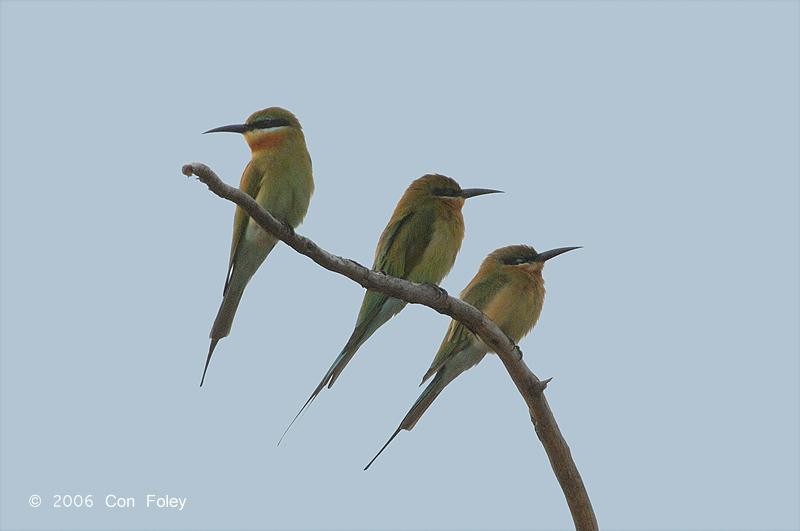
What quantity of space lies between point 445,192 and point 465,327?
63 centimetres

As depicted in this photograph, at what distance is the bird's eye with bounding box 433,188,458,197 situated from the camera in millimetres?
3664

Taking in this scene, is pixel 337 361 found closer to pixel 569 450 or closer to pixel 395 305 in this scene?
pixel 395 305

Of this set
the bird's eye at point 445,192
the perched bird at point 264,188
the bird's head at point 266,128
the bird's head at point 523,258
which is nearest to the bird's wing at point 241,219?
the perched bird at point 264,188

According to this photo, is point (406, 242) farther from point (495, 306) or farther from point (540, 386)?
point (540, 386)

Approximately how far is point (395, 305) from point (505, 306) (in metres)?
0.50

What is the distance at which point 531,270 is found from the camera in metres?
3.76

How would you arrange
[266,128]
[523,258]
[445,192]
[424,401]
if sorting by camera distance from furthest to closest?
[523,258] → [445,192] → [424,401] → [266,128]

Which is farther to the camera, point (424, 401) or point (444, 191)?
point (444, 191)

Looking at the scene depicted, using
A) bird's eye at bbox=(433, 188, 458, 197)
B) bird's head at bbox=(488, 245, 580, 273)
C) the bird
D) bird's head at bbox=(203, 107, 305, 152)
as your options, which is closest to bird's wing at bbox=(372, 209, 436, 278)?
the bird

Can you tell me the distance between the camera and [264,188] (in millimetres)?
3188

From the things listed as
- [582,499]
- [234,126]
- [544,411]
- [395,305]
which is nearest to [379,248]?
[395,305]

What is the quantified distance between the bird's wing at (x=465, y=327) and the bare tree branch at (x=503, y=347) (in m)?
0.39

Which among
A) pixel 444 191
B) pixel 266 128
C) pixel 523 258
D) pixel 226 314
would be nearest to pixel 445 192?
pixel 444 191

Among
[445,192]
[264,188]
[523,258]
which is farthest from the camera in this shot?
[523,258]
